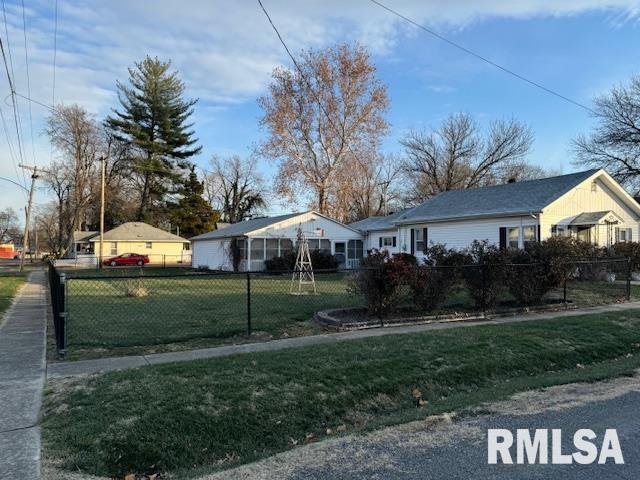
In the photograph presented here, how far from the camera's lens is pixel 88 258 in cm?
4841

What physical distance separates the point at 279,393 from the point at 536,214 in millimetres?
18553

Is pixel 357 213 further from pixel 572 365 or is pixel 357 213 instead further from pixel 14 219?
pixel 14 219

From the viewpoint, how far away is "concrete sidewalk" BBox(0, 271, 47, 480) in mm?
3908

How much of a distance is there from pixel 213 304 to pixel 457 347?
843 centimetres

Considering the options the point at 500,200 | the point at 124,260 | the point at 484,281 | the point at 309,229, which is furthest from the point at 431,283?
the point at 124,260

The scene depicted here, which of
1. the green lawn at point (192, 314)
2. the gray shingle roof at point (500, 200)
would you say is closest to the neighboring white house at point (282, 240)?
the gray shingle roof at point (500, 200)

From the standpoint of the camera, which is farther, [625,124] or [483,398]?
[625,124]

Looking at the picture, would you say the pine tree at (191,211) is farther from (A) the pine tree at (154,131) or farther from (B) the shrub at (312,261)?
(B) the shrub at (312,261)

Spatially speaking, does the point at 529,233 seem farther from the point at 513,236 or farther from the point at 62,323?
the point at 62,323

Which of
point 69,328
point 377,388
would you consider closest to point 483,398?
point 377,388

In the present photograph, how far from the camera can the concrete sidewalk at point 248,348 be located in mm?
6695

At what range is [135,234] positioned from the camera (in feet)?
175

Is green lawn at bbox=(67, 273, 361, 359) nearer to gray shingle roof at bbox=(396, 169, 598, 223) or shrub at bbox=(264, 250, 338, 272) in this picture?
gray shingle roof at bbox=(396, 169, 598, 223)

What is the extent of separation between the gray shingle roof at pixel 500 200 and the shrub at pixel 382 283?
12.9m
